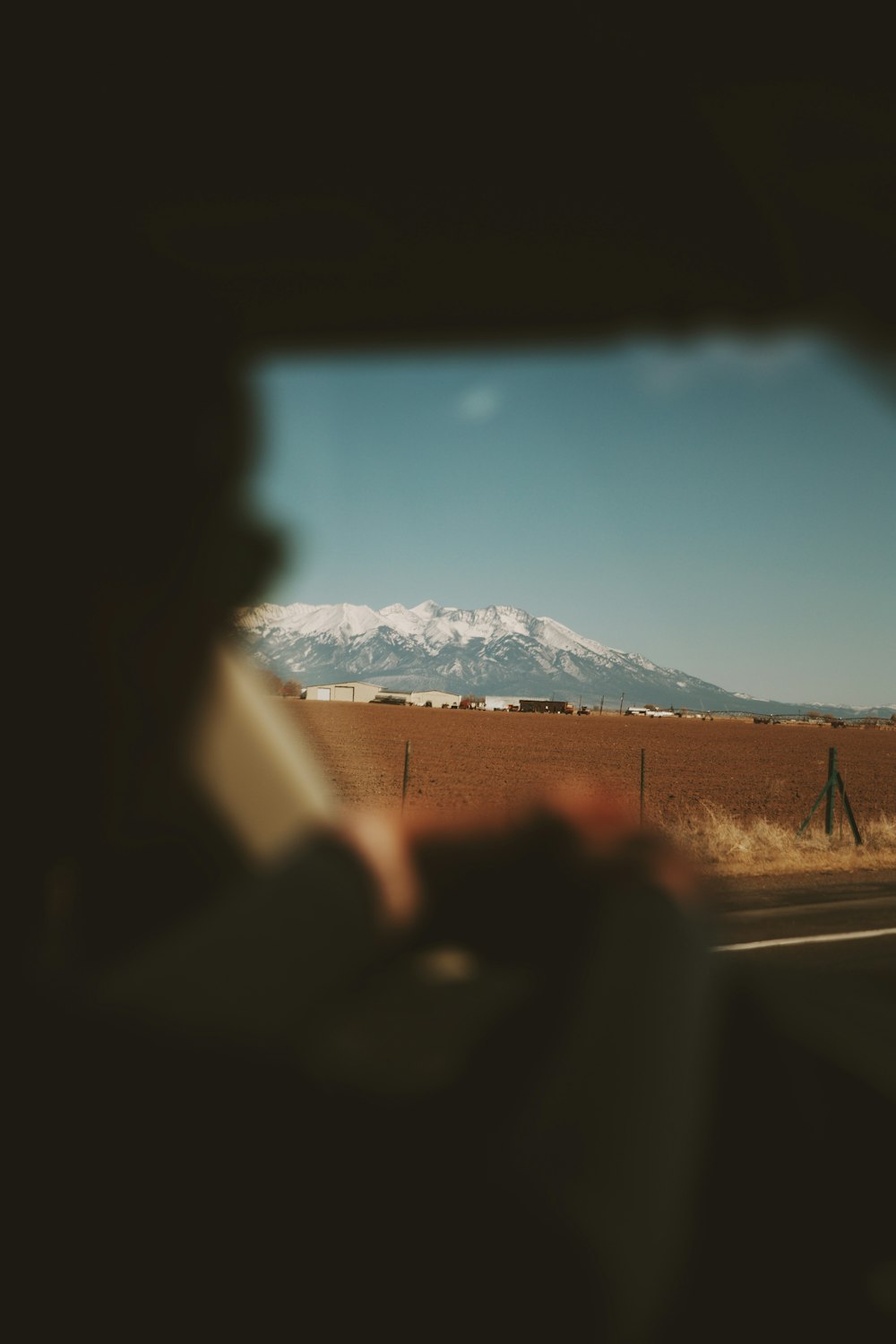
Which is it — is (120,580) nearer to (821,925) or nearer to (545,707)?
(545,707)

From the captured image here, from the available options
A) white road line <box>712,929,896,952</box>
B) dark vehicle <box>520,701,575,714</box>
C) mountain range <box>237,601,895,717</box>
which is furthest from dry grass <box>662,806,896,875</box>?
dark vehicle <box>520,701,575,714</box>

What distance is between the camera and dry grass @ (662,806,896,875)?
10.5m

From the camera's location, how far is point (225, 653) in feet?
2.58

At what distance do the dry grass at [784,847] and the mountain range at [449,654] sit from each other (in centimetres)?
698

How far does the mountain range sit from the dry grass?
275 inches

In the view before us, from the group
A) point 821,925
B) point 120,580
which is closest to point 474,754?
point 120,580

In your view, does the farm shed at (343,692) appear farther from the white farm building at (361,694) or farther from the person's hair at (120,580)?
the person's hair at (120,580)

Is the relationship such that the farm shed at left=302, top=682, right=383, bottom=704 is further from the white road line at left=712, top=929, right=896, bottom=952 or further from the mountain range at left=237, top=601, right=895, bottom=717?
the white road line at left=712, top=929, right=896, bottom=952

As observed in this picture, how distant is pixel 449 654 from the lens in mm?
2574

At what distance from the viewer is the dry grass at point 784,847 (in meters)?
10.5

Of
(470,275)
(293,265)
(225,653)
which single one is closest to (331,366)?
(293,265)

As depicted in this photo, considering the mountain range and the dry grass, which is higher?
the mountain range

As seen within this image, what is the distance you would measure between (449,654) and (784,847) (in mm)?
10977

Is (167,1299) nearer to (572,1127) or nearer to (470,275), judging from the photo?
(572,1127)
